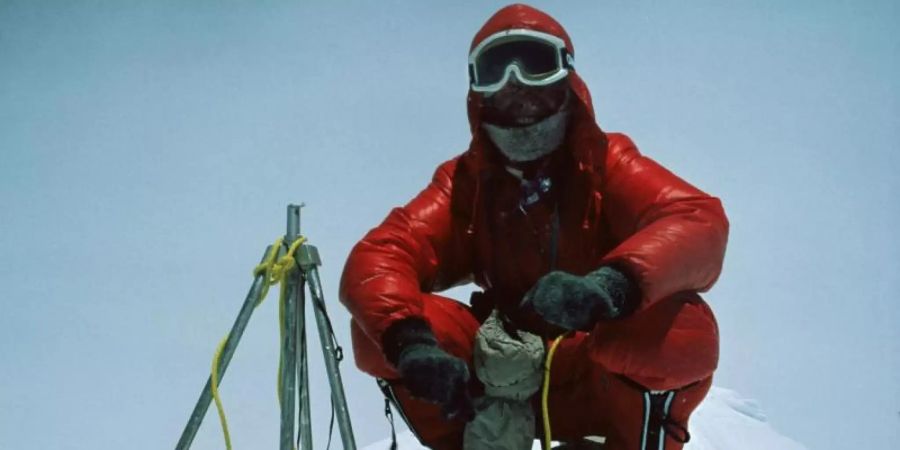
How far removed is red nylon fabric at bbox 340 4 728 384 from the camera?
1.03 meters

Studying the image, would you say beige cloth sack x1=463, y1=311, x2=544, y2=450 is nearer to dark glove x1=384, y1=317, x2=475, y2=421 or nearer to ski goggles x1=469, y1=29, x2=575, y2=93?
dark glove x1=384, y1=317, x2=475, y2=421

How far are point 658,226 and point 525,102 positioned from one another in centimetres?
29

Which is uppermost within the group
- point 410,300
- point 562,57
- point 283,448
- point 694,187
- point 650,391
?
point 562,57

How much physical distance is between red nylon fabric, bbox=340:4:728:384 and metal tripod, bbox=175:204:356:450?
0.12m

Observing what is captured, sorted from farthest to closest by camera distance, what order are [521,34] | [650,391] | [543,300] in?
[521,34] < [650,391] < [543,300]

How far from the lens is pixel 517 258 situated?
3.92 feet

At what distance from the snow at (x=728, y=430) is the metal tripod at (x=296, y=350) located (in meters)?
1.02

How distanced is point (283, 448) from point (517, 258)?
1.50 ft

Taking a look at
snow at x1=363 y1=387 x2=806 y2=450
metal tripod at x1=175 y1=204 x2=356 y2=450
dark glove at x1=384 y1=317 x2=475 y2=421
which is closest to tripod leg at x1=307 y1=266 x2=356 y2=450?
metal tripod at x1=175 y1=204 x2=356 y2=450

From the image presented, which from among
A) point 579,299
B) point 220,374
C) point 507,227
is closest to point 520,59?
point 507,227

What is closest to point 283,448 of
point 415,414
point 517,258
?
point 415,414

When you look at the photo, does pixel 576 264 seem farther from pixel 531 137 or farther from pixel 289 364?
pixel 289 364

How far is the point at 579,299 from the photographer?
871 millimetres

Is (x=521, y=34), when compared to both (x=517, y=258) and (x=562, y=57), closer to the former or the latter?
(x=562, y=57)
